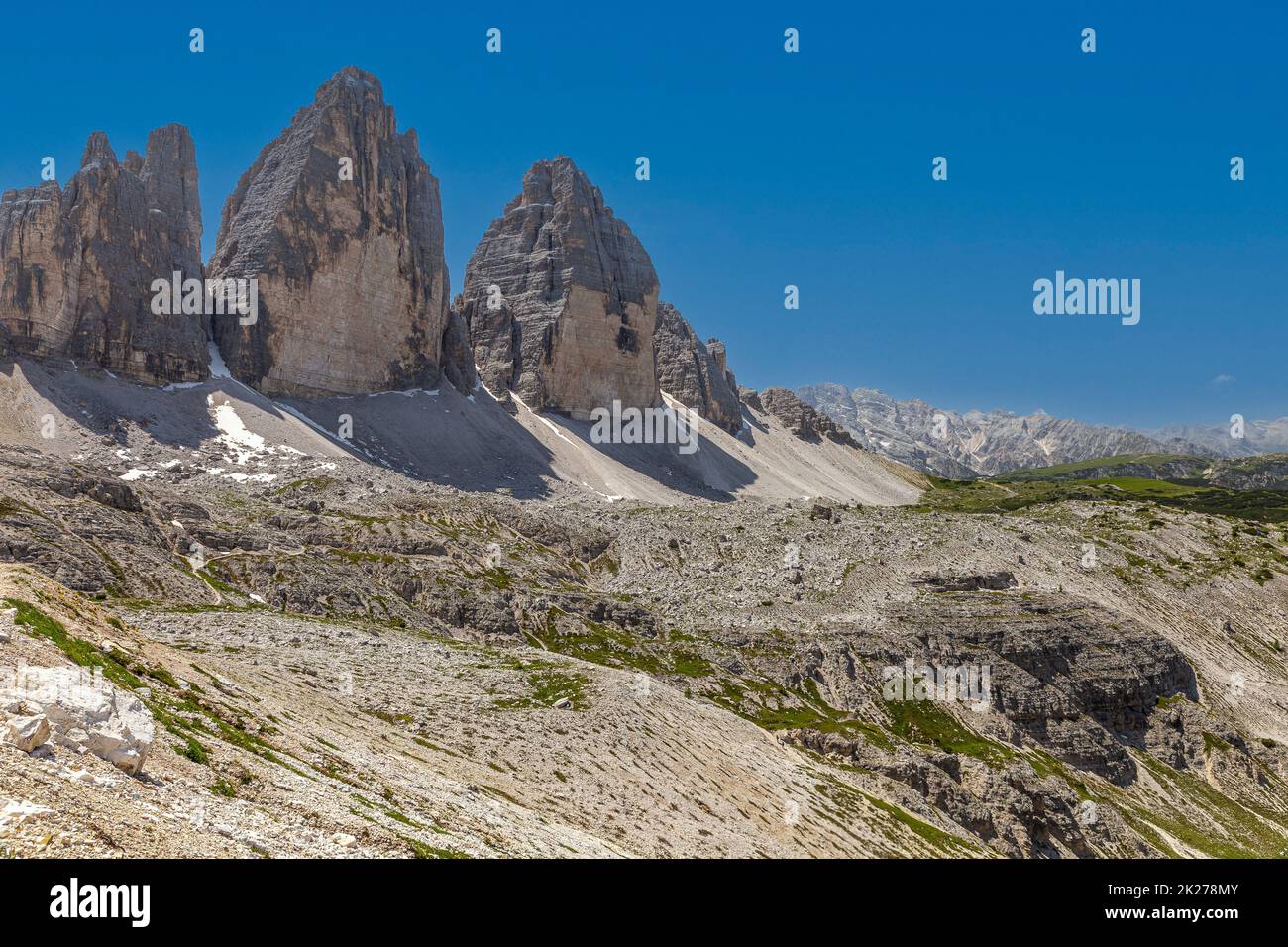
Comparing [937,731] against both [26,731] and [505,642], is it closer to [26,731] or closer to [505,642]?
[505,642]

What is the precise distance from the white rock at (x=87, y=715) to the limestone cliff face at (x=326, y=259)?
170328mm

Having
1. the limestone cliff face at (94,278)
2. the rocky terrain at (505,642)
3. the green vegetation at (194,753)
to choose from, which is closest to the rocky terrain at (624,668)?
the green vegetation at (194,753)

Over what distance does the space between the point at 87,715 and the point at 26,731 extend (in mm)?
1942

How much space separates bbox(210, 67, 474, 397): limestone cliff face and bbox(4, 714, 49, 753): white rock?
173378 millimetres

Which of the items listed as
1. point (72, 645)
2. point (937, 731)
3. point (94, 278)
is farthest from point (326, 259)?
point (72, 645)

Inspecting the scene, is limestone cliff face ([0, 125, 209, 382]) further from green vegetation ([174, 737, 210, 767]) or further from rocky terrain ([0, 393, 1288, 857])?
green vegetation ([174, 737, 210, 767])

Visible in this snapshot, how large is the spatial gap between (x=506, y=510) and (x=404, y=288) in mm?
99569

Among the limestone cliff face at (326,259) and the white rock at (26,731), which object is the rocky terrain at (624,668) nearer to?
the white rock at (26,731)

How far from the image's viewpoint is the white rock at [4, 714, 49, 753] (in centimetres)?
1480

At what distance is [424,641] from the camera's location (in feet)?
177

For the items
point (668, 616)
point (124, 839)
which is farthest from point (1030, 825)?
point (124, 839)

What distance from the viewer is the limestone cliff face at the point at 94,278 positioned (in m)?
151

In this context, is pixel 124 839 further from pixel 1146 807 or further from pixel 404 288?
pixel 404 288
